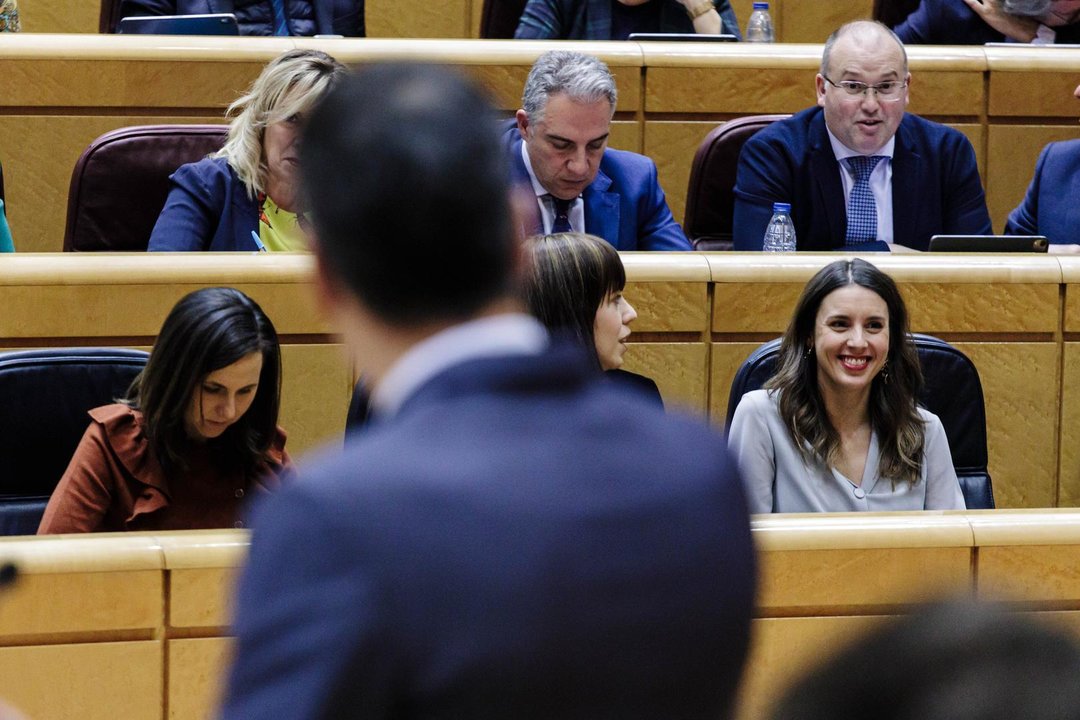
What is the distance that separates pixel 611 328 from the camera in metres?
2.37

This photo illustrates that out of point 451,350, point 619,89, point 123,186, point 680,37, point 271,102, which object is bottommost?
point 451,350

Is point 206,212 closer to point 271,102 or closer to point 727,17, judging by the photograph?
point 271,102

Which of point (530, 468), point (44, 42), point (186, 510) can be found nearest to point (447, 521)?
point (530, 468)

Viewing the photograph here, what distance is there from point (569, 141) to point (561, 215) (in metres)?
0.14

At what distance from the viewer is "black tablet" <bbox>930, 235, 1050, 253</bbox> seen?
295 cm

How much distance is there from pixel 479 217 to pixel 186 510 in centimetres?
161

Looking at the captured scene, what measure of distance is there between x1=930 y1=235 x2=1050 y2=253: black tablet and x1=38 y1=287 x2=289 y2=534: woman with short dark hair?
132cm

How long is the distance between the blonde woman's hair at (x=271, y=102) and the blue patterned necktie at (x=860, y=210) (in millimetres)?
1056

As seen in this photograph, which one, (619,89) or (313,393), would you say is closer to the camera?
(313,393)

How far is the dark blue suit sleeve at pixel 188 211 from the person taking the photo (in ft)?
9.07

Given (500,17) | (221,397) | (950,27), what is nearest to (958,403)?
(221,397)

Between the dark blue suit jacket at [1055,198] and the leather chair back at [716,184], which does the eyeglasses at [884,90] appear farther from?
the dark blue suit jacket at [1055,198]

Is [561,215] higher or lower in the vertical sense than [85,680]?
higher

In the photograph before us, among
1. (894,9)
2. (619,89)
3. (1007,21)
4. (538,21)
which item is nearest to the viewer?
(619,89)
